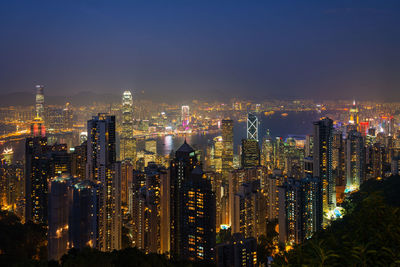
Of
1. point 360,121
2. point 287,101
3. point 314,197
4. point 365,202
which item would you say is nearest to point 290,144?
point 287,101

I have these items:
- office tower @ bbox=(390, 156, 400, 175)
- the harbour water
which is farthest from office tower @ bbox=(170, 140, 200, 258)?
the harbour water

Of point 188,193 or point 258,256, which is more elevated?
point 188,193

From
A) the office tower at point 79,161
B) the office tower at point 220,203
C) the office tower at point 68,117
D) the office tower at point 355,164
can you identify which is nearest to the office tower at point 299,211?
the office tower at point 220,203

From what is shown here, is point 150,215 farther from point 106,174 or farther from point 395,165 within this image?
point 395,165

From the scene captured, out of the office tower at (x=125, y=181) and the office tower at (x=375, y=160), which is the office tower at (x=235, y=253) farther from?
the office tower at (x=375, y=160)

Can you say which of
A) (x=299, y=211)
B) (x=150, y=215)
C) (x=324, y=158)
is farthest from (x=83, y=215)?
(x=324, y=158)

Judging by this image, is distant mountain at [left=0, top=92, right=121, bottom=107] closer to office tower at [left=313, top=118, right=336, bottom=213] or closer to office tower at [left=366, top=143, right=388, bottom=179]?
office tower at [left=313, top=118, right=336, bottom=213]

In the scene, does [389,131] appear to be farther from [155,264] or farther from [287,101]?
[155,264]
